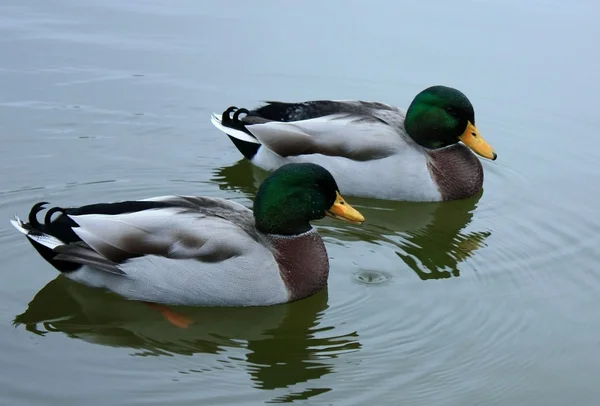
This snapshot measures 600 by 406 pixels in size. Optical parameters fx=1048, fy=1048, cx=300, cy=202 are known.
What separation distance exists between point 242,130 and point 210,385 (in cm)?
395

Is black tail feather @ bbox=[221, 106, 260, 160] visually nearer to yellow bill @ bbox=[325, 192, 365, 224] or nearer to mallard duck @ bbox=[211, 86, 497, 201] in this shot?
mallard duck @ bbox=[211, 86, 497, 201]

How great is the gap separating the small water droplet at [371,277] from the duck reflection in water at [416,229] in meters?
0.28

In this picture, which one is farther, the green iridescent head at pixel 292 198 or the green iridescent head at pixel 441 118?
the green iridescent head at pixel 441 118

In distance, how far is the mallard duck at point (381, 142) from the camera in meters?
8.88

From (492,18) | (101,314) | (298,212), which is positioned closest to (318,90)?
(492,18)

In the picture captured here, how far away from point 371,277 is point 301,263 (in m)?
0.66

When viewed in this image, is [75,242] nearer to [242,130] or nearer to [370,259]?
[370,259]

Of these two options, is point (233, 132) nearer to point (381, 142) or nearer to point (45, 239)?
point (381, 142)

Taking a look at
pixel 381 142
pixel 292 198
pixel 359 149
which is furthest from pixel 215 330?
pixel 381 142

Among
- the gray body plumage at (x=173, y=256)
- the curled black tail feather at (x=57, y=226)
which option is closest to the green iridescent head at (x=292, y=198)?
the gray body plumage at (x=173, y=256)

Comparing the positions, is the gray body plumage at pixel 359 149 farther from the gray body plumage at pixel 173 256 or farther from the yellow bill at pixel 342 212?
the gray body plumage at pixel 173 256

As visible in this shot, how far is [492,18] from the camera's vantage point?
42.8ft

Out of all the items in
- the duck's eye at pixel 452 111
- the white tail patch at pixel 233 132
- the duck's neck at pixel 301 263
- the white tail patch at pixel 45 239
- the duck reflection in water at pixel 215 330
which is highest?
the duck's eye at pixel 452 111

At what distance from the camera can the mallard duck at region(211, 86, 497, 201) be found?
29.1ft
